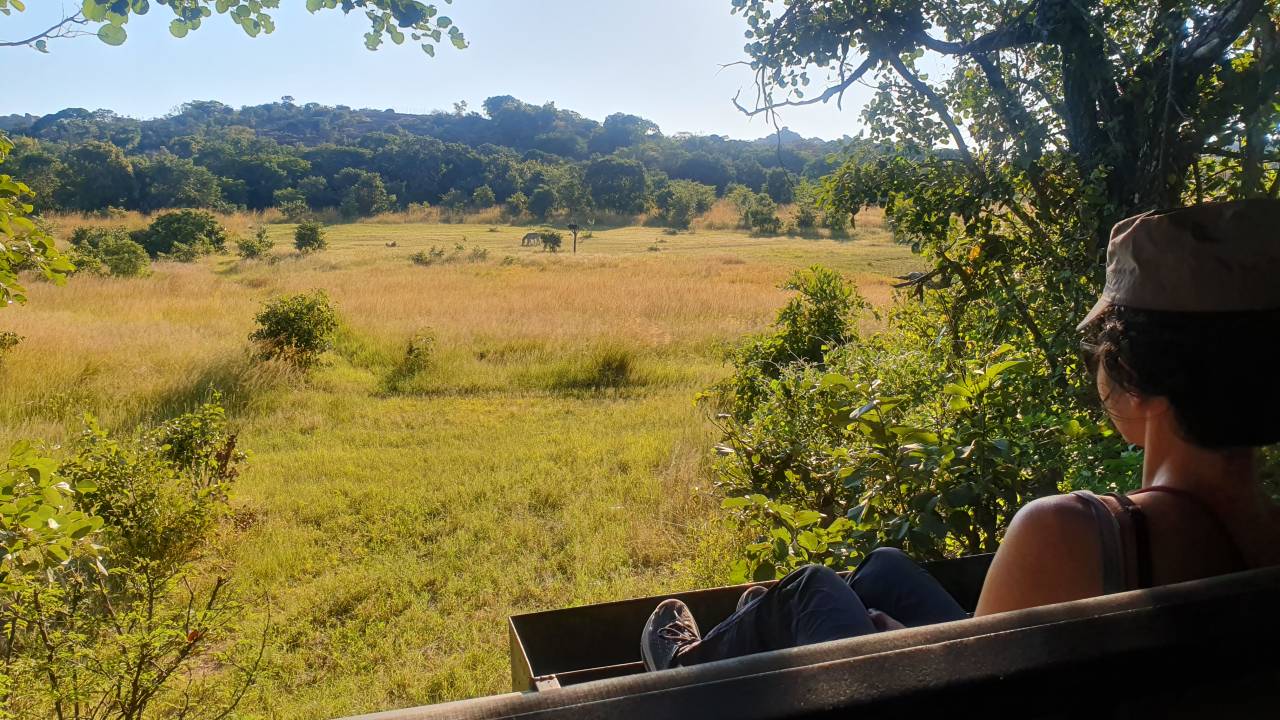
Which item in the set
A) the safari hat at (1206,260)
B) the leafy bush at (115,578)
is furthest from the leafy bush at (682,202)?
the safari hat at (1206,260)

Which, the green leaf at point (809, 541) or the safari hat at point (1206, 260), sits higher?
the safari hat at point (1206, 260)

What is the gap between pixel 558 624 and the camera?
186cm

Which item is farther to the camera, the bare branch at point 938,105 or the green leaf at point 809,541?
the bare branch at point 938,105

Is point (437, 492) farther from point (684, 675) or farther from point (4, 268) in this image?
point (684, 675)

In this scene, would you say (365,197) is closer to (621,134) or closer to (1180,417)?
(621,134)

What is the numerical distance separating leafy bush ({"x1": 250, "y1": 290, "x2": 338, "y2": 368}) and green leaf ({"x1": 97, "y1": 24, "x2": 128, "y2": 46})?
325 inches

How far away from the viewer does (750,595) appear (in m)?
1.98

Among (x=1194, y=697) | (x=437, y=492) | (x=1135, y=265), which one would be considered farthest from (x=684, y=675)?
(x=437, y=492)

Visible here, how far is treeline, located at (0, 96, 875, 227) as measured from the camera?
177 feet

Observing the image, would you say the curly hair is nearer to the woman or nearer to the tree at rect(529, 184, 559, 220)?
the woman

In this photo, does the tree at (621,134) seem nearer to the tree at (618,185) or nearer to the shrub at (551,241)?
the tree at (618,185)

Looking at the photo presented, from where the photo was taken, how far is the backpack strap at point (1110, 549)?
114 centimetres

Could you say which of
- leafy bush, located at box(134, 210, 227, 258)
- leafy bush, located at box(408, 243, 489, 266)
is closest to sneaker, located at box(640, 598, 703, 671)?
leafy bush, located at box(408, 243, 489, 266)

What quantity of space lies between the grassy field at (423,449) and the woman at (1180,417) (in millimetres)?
2852
